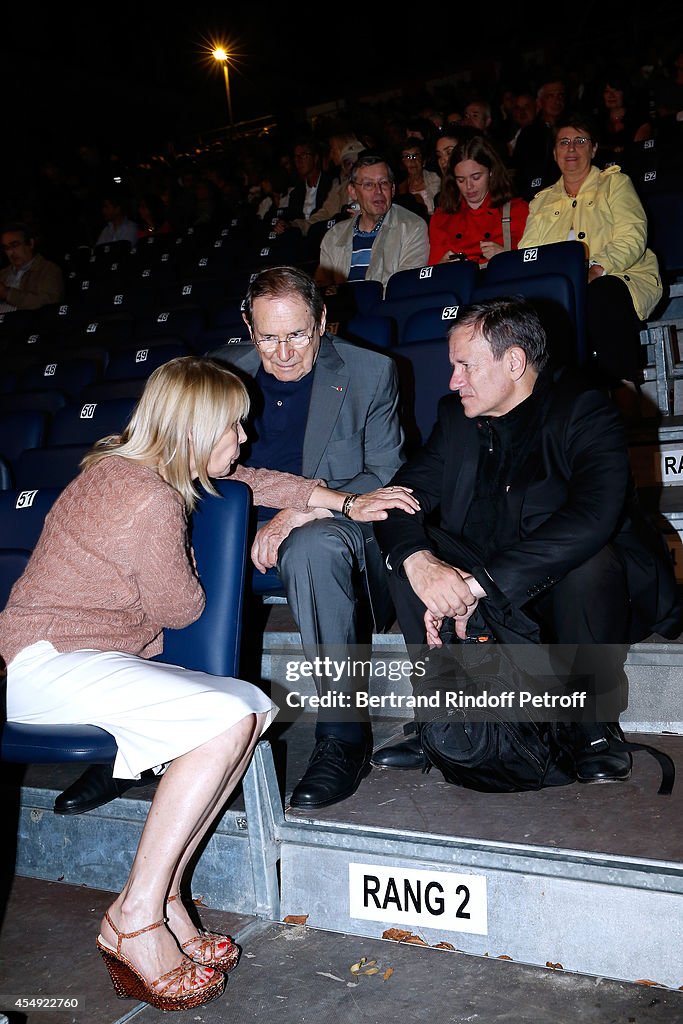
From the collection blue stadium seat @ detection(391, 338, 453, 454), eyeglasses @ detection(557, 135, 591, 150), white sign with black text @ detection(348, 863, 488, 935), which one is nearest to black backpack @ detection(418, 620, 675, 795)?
white sign with black text @ detection(348, 863, 488, 935)

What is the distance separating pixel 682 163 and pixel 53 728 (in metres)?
4.58

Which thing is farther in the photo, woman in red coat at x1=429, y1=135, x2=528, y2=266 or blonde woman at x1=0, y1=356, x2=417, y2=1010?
woman in red coat at x1=429, y1=135, x2=528, y2=266

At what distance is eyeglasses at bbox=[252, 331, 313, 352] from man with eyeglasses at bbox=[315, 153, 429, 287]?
→ 6.81ft

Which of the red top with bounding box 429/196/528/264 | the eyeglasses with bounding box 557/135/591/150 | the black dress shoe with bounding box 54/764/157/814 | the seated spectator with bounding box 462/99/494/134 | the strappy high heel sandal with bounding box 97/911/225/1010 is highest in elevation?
the seated spectator with bounding box 462/99/494/134

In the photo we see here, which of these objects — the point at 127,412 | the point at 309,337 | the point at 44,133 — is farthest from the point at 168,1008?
the point at 44,133

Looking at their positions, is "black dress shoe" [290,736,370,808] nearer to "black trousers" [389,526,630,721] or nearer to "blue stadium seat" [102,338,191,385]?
"black trousers" [389,526,630,721]

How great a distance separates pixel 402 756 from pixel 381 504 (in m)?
0.56

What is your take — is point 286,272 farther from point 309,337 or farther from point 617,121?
point 617,121

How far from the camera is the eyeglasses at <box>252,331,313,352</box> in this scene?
2.23 m

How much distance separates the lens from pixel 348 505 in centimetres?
208

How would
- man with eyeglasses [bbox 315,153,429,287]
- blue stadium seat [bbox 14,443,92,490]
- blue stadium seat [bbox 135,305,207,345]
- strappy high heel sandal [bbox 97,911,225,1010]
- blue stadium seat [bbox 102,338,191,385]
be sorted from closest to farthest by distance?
strappy high heel sandal [bbox 97,911,225,1010]
blue stadium seat [bbox 14,443,92,490]
blue stadium seat [bbox 102,338,191,385]
man with eyeglasses [bbox 315,153,429,287]
blue stadium seat [bbox 135,305,207,345]

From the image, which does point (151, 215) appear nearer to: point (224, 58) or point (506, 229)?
point (506, 229)

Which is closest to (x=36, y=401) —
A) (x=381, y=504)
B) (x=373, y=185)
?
(x=373, y=185)

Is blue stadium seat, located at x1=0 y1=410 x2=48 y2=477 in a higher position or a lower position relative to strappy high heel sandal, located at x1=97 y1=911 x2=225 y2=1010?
higher
